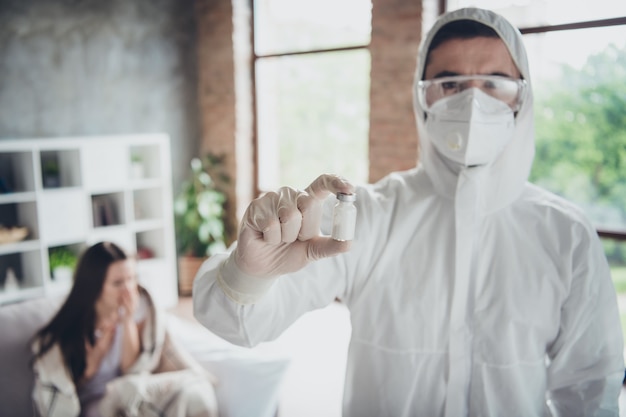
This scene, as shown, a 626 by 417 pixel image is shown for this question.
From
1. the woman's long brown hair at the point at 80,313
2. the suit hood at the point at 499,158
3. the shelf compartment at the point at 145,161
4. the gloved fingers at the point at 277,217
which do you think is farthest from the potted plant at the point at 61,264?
the gloved fingers at the point at 277,217

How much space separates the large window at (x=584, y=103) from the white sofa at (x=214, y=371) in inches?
88.8

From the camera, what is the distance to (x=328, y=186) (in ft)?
2.83

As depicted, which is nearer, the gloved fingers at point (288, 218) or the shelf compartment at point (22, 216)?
the gloved fingers at point (288, 218)

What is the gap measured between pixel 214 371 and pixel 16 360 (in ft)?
2.32

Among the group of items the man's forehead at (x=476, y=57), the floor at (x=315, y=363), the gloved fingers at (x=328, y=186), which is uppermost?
the man's forehead at (x=476, y=57)

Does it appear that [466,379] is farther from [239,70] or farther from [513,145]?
[239,70]

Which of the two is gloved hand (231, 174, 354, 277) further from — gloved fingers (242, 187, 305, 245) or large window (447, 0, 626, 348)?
large window (447, 0, 626, 348)

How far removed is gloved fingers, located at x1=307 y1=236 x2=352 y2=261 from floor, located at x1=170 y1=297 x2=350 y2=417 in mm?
1734

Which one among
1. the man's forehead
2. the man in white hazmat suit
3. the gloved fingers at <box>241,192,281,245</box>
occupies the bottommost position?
the man in white hazmat suit

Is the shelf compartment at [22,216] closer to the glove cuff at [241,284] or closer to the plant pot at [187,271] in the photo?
the plant pot at [187,271]

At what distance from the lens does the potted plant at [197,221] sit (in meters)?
4.61

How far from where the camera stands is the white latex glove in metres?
0.84

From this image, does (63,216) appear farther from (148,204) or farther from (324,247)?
(324,247)

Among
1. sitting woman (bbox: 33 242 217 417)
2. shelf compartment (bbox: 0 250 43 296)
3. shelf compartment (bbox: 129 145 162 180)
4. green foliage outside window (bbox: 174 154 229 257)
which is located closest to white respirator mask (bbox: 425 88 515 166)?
sitting woman (bbox: 33 242 217 417)
